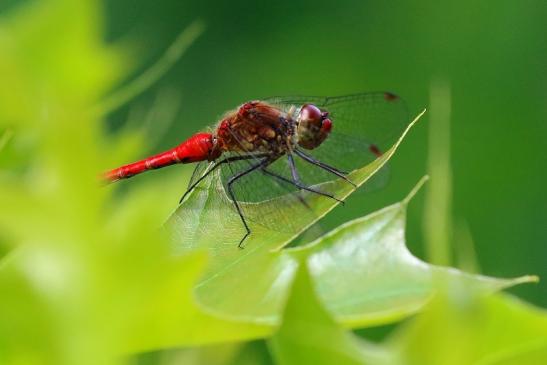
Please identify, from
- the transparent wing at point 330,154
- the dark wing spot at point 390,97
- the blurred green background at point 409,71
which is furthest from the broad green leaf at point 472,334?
the blurred green background at point 409,71

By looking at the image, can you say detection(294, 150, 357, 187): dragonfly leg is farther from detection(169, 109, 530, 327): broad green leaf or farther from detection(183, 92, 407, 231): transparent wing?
detection(169, 109, 530, 327): broad green leaf

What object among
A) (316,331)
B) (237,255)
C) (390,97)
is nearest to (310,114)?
(390,97)

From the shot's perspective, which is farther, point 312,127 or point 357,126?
point 357,126

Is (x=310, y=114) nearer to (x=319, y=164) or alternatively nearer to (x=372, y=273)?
(x=319, y=164)

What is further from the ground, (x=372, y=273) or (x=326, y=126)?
(x=372, y=273)

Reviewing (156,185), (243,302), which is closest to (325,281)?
(243,302)

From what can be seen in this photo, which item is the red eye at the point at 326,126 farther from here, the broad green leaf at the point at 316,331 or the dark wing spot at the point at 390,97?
the broad green leaf at the point at 316,331

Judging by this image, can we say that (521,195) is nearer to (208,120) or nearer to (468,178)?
(468,178)
